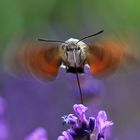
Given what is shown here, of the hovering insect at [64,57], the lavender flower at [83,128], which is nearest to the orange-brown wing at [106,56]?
the hovering insect at [64,57]

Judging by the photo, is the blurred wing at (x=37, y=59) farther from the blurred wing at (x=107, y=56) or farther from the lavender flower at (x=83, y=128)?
the lavender flower at (x=83, y=128)

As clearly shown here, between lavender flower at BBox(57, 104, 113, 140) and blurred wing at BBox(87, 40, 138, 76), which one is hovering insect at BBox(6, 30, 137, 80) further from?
lavender flower at BBox(57, 104, 113, 140)

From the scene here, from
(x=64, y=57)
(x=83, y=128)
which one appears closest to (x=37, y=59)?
(x=64, y=57)

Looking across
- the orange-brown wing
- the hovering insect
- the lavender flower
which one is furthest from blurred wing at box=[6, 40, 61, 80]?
the lavender flower

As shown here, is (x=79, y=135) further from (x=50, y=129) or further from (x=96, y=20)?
(x=96, y=20)

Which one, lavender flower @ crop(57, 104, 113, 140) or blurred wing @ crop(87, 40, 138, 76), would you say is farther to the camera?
blurred wing @ crop(87, 40, 138, 76)

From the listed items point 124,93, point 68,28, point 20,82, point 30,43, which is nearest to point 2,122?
point 30,43

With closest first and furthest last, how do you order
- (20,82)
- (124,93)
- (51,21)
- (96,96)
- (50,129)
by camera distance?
(96,96) < (50,129) < (20,82) < (124,93) < (51,21)
